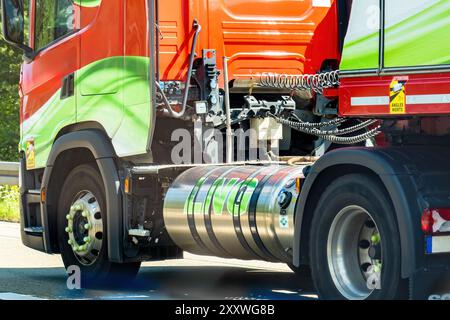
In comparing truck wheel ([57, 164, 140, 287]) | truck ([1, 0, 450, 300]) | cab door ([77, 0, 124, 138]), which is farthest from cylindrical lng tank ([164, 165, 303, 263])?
cab door ([77, 0, 124, 138])

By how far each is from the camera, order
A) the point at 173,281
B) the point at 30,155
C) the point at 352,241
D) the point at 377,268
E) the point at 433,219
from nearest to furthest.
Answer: the point at 433,219
the point at 377,268
the point at 352,241
the point at 173,281
the point at 30,155

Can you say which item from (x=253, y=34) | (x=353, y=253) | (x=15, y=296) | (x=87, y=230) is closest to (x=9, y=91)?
(x=87, y=230)

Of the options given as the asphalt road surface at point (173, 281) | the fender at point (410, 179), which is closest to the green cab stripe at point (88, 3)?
the asphalt road surface at point (173, 281)

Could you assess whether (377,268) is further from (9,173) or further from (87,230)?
(9,173)

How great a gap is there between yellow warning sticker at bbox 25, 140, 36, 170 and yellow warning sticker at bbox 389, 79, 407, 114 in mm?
4810

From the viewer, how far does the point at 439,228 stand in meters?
6.15

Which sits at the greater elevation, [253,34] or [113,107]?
[253,34]

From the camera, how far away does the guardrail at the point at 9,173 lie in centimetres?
1650

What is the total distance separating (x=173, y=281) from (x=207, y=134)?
154cm

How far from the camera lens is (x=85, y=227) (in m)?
9.41

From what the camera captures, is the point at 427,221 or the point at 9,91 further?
the point at 9,91

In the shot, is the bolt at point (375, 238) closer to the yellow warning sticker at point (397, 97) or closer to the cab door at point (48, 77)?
the yellow warning sticker at point (397, 97)

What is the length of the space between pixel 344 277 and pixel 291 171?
1230 millimetres
